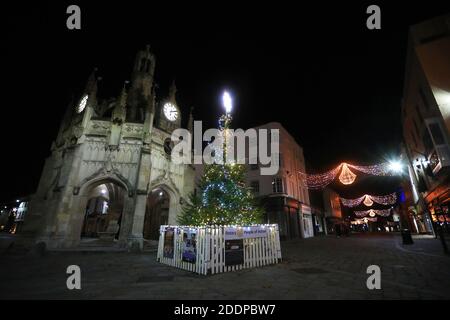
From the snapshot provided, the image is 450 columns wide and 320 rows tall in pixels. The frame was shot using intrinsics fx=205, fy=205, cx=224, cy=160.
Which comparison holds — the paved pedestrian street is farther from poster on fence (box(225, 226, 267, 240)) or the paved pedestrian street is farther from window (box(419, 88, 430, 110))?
window (box(419, 88, 430, 110))

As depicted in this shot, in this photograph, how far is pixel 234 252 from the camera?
757cm

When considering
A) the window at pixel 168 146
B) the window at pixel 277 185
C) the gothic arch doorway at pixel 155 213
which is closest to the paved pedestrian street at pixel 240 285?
the window at pixel 168 146

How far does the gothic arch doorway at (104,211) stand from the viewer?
839 inches

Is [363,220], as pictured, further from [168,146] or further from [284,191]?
[168,146]

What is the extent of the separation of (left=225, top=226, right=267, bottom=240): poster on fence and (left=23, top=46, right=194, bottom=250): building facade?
9575mm

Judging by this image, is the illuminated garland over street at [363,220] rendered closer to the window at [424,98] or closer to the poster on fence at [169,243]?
the window at [424,98]

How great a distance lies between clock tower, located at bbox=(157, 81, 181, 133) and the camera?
2231 centimetres

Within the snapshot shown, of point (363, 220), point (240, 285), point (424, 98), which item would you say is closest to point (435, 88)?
point (424, 98)

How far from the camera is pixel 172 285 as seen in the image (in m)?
5.32

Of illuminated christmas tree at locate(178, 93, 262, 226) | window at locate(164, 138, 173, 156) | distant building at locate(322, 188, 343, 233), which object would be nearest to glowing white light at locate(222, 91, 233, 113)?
illuminated christmas tree at locate(178, 93, 262, 226)
